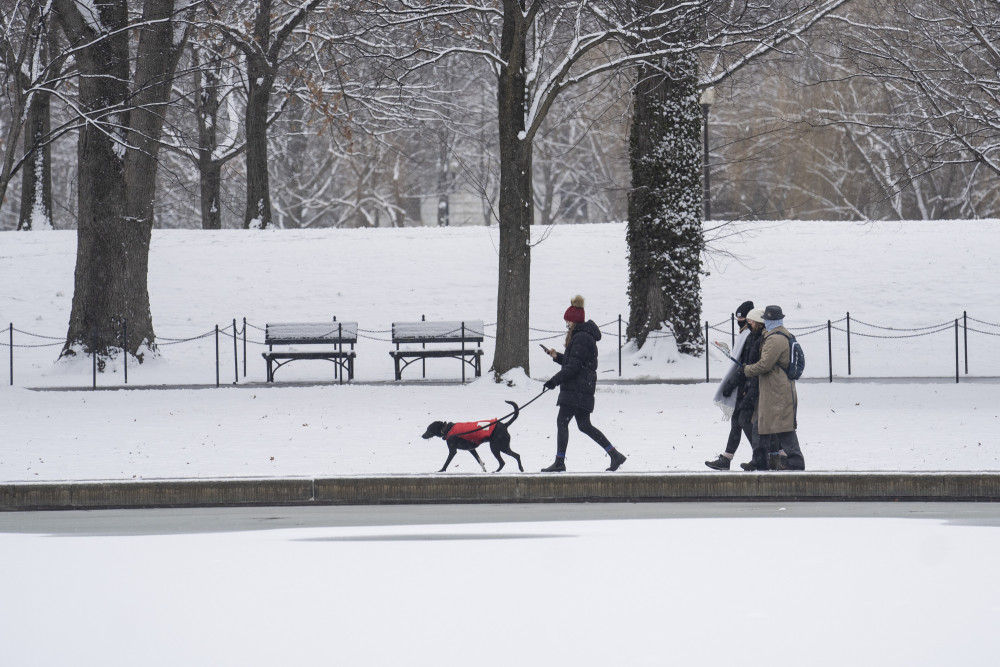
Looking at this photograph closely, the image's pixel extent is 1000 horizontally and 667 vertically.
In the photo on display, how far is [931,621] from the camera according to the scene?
6156 mm

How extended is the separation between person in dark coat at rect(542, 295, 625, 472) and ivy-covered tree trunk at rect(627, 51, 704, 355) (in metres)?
11.3

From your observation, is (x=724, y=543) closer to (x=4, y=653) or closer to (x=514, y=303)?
(x=4, y=653)

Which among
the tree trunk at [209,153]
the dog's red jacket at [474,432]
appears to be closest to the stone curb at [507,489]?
the dog's red jacket at [474,432]

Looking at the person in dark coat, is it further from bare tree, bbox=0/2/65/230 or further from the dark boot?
bare tree, bbox=0/2/65/230

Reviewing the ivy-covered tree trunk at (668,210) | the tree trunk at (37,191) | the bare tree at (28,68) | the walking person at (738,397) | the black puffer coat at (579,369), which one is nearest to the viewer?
the black puffer coat at (579,369)

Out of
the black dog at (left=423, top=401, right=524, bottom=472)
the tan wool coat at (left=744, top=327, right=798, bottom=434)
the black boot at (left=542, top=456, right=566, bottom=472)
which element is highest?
the tan wool coat at (left=744, top=327, right=798, bottom=434)

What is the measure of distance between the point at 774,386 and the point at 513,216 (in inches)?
332

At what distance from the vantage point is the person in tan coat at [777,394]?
10.4m

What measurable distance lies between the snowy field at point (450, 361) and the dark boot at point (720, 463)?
17.5 inches

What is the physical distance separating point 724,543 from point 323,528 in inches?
119

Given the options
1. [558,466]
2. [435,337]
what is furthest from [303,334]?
Result: [558,466]

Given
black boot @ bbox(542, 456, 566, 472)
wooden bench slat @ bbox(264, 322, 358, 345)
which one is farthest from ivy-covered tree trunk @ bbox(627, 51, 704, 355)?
black boot @ bbox(542, 456, 566, 472)

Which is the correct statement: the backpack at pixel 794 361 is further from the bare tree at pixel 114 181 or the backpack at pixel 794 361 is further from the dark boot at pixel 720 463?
the bare tree at pixel 114 181

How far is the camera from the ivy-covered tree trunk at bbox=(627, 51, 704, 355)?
21.7 m
